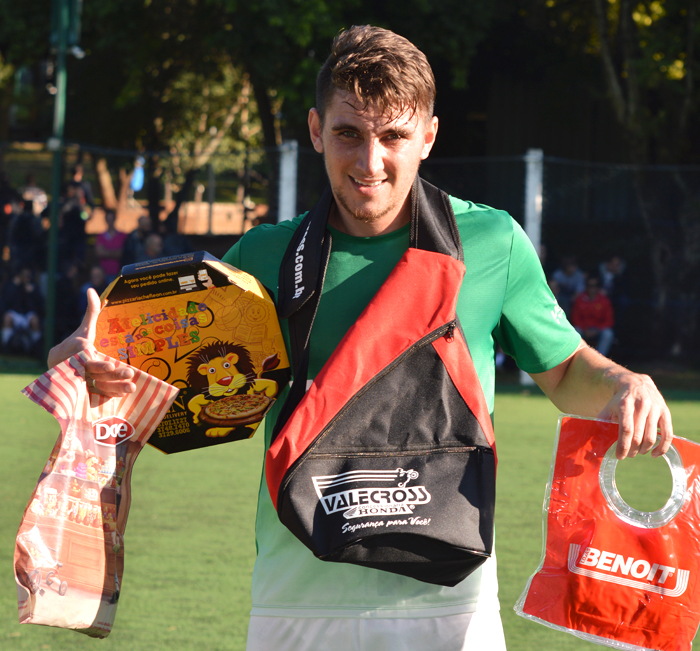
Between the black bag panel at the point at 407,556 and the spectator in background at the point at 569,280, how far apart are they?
362 inches

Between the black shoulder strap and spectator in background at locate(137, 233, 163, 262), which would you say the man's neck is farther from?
spectator in background at locate(137, 233, 163, 262)

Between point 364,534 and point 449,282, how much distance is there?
23.1 inches

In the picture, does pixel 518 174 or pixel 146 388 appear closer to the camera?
pixel 146 388

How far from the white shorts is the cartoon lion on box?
1.72 feet

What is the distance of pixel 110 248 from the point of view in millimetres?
10578

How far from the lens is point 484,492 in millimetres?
1954

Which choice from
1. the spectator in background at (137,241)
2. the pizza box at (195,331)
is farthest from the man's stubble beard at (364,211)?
the spectator in background at (137,241)

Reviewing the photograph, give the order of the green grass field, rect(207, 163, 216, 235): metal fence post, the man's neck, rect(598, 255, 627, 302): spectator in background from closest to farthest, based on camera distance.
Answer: the man's neck, the green grass field, rect(207, 163, 216, 235): metal fence post, rect(598, 255, 627, 302): spectator in background

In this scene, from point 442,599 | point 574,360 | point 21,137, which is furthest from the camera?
point 21,137

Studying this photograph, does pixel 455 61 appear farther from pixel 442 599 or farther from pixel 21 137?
pixel 21 137

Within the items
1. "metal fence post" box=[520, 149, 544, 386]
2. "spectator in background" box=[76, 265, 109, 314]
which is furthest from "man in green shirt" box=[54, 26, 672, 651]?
"spectator in background" box=[76, 265, 109, 314]

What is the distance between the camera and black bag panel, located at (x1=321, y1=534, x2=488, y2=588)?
186cm

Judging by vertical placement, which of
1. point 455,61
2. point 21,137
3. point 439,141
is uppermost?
point 455,61

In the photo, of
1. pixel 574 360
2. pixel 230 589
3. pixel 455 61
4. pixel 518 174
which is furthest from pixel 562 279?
pixel 574 360
